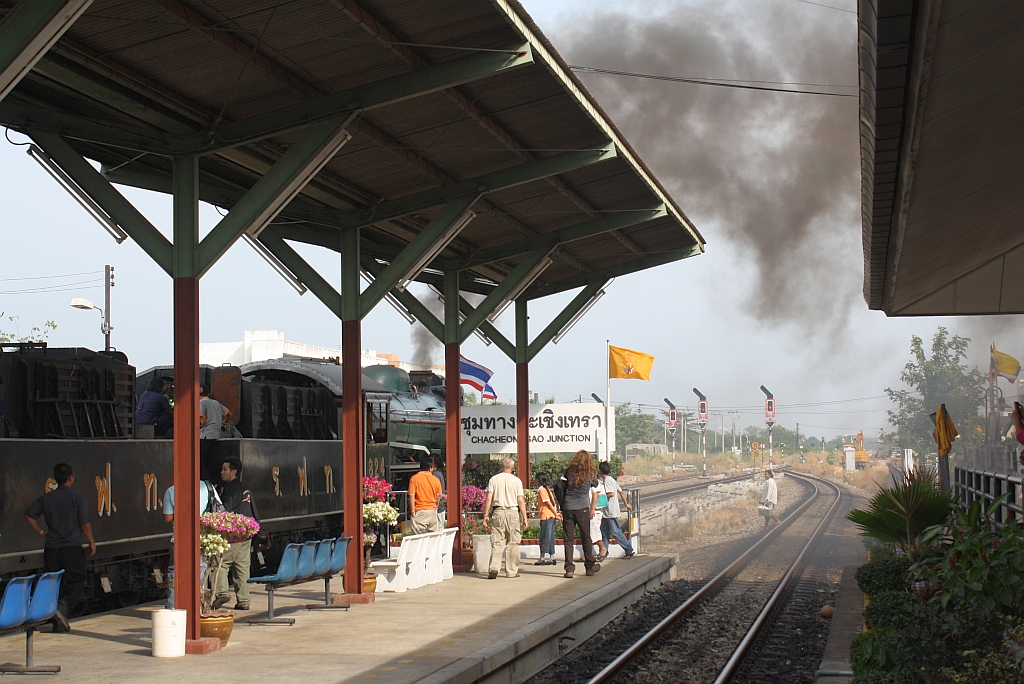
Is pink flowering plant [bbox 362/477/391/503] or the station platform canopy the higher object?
the station platform canopy

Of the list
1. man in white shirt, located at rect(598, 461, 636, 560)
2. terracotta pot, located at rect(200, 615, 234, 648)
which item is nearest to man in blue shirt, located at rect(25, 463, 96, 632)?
terracotta pot, located at rect(200, 615, 234, 648)

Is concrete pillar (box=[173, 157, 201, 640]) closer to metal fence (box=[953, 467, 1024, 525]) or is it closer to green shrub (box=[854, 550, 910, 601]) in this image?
metal fence (box=[953, 467, 1024, 525])

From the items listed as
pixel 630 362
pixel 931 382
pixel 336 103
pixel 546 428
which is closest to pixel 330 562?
pixel 336 103

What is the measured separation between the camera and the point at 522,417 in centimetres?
1894

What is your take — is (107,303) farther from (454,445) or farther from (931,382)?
(931,382)

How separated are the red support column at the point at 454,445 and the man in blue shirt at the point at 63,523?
676cm

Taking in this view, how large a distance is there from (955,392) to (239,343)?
44094 mm

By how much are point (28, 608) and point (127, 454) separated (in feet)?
12.3

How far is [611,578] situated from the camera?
596 inches

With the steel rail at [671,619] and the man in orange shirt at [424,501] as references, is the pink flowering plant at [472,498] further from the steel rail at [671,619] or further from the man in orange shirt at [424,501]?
the man in orange shirt at [424,501]

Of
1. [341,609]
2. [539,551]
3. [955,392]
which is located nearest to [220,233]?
[341,609]

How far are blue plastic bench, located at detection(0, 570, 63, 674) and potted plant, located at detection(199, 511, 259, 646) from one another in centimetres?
151

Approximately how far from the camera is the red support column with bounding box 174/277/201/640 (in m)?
9.14

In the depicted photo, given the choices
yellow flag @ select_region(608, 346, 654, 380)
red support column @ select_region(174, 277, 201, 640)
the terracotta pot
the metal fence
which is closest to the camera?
the metal fence
